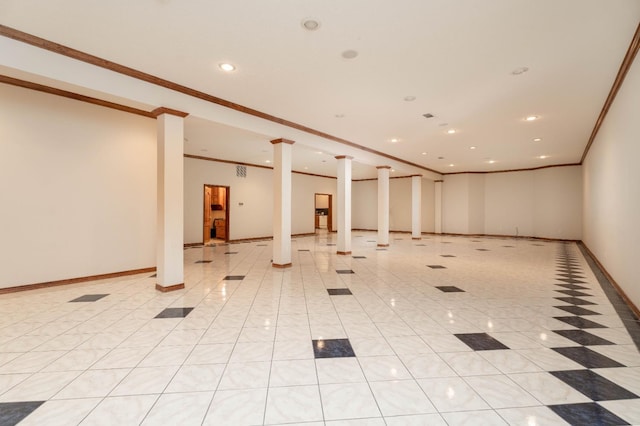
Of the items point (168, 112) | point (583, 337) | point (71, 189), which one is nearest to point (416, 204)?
point (583, 337)

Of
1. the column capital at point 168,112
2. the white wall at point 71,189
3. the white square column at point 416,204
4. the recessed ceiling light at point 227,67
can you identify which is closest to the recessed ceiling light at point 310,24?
the recessed ceiling light at point 227,67

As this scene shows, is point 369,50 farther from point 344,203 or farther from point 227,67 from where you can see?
point 344,203

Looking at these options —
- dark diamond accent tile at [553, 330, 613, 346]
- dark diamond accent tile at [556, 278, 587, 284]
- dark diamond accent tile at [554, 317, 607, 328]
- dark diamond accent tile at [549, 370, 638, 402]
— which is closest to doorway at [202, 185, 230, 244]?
dark diamond accent tile at [556, 278, 587, 284]

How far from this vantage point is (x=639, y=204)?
10.7 feet

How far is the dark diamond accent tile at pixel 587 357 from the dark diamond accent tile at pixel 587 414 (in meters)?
0.64

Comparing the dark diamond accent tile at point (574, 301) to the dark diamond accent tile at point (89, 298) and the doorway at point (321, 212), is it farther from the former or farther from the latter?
the doorway at point (321, 212)

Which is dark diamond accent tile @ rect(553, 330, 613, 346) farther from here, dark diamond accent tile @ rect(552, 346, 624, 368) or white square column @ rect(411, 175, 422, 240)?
white square column @ rect(411, 175, 422, 240)

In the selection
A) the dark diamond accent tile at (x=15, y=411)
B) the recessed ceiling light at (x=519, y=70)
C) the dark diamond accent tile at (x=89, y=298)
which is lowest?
the dark diamond accent tile at (x=15, y=411)

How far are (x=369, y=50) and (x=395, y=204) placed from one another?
1322cm

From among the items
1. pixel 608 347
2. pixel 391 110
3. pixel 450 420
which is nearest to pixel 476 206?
pixel 391 110

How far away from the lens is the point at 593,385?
2.01 metres

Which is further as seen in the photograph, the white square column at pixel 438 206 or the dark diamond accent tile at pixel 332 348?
the white square column at pixel 438 206

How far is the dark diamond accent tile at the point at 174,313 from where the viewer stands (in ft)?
11.0

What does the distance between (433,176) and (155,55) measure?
496 inches
